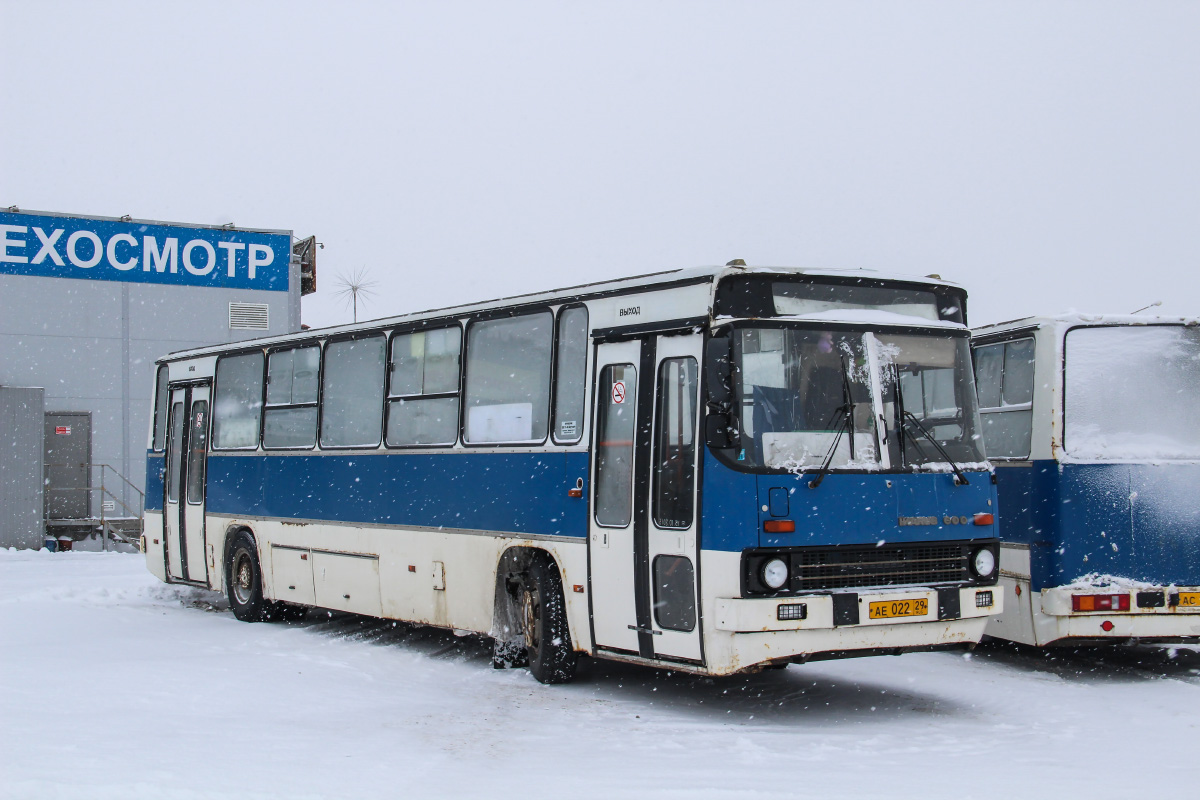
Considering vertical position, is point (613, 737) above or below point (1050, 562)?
below

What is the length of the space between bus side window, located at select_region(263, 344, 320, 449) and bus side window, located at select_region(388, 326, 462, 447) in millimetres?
1843

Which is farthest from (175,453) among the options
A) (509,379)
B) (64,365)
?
(64,365)

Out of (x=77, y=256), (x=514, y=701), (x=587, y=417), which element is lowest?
(x=514, y=701)

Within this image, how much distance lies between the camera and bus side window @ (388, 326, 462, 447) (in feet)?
40.5

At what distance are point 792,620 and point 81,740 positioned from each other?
4.57m

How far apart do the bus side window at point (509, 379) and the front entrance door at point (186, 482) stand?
6.36 m

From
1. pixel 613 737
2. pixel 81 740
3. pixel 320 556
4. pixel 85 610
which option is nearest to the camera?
pixel 81 740

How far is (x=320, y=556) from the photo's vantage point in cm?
1442

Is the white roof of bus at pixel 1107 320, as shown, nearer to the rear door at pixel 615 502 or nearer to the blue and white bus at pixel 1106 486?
the blue and white bus at pixel 1106 486

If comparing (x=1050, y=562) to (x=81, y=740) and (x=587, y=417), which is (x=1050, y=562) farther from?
(x=81, y=740)

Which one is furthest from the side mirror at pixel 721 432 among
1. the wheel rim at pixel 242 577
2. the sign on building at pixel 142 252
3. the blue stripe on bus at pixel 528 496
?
the sign on building at pixel 142 252

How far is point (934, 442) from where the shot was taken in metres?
9.30

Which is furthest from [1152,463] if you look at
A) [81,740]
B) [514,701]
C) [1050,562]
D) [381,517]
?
[81,740]

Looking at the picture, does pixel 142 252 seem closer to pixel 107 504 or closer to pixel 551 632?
pixel 107 504
